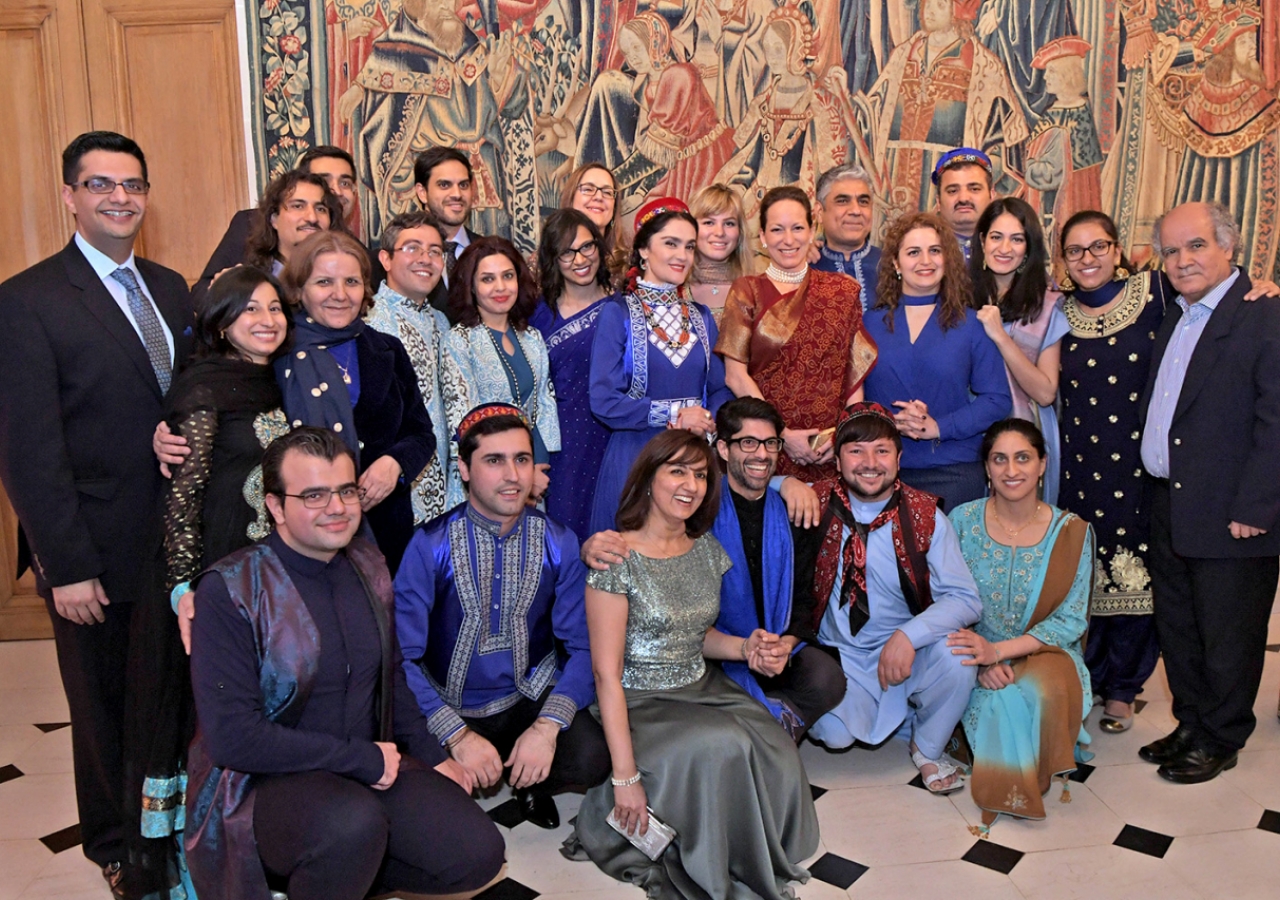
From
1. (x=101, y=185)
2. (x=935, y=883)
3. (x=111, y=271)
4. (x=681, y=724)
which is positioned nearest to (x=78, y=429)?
(x=111, y=271)

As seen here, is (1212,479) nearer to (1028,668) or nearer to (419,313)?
(1028,668)

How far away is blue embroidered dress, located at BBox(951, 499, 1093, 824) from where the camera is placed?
10.7ft

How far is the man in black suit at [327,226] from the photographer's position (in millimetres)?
3654

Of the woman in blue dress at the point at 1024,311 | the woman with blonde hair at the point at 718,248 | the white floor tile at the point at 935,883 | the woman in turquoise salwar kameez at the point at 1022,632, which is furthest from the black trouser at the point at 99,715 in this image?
the woman in blue dress at the point at 1024,311

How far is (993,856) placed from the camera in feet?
9.98

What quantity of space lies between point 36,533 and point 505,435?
1215 millimetres

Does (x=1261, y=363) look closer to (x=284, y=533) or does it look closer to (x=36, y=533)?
(x=284, y=533)

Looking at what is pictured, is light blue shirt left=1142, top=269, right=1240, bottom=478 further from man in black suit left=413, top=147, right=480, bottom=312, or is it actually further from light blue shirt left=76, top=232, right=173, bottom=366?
light blue shirt left=76, top=232, right=173, bottom=366

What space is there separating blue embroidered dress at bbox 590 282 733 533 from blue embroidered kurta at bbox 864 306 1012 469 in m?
0.67

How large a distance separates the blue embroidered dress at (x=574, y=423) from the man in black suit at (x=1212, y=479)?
6.14ft

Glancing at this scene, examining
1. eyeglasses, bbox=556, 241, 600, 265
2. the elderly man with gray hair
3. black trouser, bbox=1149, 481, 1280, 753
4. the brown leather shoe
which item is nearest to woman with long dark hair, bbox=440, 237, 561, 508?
eyeglasses, bbox=556, 241, 600, 265

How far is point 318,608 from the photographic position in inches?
98.1

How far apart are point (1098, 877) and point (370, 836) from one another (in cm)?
193

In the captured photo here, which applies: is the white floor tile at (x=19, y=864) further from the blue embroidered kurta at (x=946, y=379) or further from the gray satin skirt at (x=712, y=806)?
the blue embroidered kurta at (x=946, y=379)
